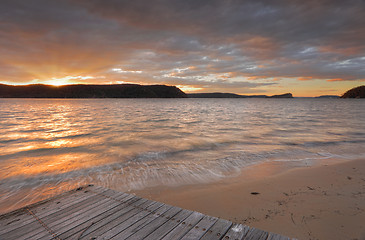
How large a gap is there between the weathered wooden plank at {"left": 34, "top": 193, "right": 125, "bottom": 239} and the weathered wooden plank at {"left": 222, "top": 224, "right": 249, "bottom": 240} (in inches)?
94.7

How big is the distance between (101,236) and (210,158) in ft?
23.7

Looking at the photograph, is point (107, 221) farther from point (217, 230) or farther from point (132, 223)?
point (217, 230)

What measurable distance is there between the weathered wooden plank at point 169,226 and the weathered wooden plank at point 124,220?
0.55 metres

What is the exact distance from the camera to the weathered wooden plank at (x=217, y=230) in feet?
10.1

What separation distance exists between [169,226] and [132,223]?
687 mm

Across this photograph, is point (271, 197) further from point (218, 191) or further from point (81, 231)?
point (81, 231)

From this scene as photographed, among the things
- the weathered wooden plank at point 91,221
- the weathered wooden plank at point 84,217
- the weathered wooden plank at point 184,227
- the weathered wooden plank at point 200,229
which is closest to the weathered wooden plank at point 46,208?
the weathered wooden plank at point 84,217

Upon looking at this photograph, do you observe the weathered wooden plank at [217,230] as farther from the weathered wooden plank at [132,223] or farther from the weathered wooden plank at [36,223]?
the weathered wooden plank at [36,223]

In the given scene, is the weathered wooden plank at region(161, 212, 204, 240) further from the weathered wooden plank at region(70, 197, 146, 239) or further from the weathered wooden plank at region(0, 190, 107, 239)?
the weathered wooden plank at region(0, 190, 107, 239)

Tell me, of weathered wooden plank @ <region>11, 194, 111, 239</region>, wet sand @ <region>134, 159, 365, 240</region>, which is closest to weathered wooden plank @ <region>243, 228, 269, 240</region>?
wet sand @ <region>134, 159, 365, 240</region>

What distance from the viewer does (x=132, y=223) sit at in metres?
3.45

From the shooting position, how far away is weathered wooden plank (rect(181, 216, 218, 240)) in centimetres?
308

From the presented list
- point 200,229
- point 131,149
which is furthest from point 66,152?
point 200,229

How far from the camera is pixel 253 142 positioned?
13.6 meters
